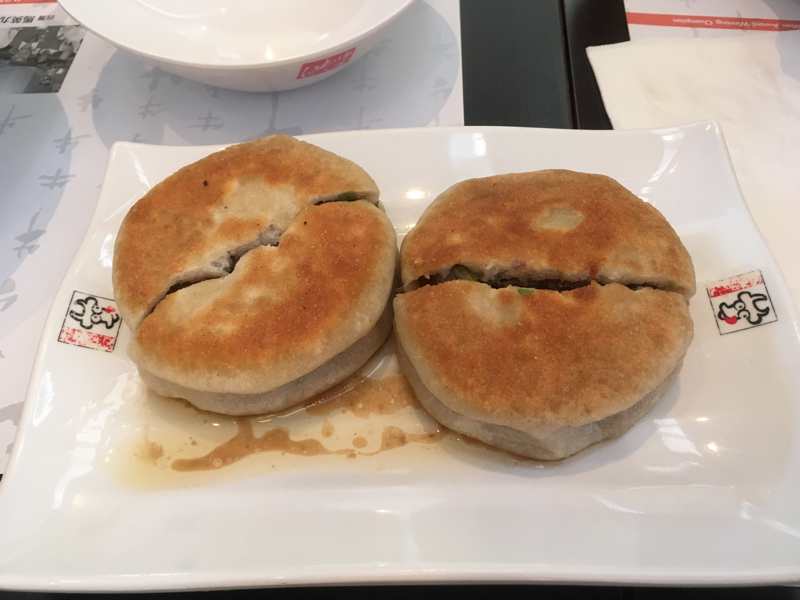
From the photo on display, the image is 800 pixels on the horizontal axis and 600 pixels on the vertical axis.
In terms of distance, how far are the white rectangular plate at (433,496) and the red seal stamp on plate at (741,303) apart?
0.02 metres

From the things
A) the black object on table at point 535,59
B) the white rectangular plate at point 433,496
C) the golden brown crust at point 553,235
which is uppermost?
the black object on table at point 535,59

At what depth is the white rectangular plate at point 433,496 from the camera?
48.0 inches

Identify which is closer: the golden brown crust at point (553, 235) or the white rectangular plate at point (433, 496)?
the white rectangular plate at point (433, 496)

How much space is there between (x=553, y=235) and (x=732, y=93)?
1.56 m

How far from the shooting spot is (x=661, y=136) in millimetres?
1869

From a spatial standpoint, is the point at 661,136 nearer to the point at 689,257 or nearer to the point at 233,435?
the point at 689,257

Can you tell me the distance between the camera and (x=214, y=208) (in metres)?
1.67

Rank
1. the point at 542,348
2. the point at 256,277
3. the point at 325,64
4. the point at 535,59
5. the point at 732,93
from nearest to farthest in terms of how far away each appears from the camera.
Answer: the point at 542,348 → the point at 256,277 → the point at 325,64 → the point at 732,93 → the point at 535,59

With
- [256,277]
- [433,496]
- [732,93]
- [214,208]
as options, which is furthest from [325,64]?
[732,93]

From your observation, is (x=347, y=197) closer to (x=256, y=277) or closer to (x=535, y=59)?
(x=256, y=277)

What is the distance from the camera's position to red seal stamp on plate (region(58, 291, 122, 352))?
161cm

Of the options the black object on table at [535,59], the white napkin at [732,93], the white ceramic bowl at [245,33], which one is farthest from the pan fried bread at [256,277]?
the white napkin at [732,93]

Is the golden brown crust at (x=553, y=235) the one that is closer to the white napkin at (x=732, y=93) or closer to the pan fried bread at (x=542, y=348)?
the pan fried bread at (x=542, y=348)

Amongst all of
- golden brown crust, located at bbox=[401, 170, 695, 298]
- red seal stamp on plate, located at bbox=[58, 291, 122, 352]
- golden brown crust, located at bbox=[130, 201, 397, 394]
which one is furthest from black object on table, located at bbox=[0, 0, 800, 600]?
red seal stamp on plate, located at bbox=[58, 291, 122, 352]
